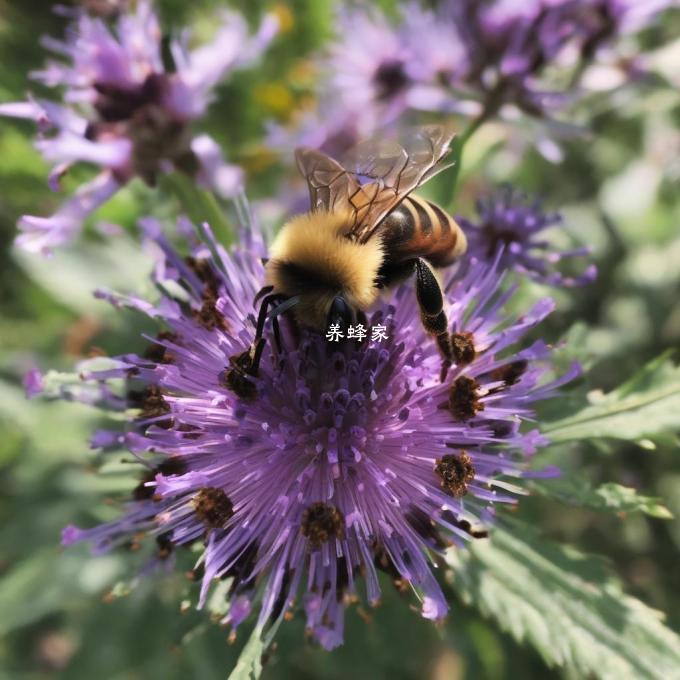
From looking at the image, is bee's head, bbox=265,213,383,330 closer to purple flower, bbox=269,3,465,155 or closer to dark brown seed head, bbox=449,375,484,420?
dark brown seed head, bbox=449,375,484,420

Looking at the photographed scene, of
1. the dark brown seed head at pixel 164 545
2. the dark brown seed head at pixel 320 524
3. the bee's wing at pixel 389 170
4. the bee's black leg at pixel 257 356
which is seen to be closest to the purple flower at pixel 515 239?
the bee's wing at pixel 389 170

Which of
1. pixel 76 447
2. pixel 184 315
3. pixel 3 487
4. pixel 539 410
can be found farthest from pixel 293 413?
pixel 3 487

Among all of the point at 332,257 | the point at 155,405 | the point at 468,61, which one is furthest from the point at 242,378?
the point at 468,61

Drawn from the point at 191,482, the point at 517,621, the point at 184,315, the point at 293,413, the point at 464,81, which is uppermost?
the point at 464,81

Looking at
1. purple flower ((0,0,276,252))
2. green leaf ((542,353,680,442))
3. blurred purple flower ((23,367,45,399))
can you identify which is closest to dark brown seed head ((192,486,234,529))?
blurred purple flower ((23,367,45,399))

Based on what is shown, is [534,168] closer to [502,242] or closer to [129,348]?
[502,242]
